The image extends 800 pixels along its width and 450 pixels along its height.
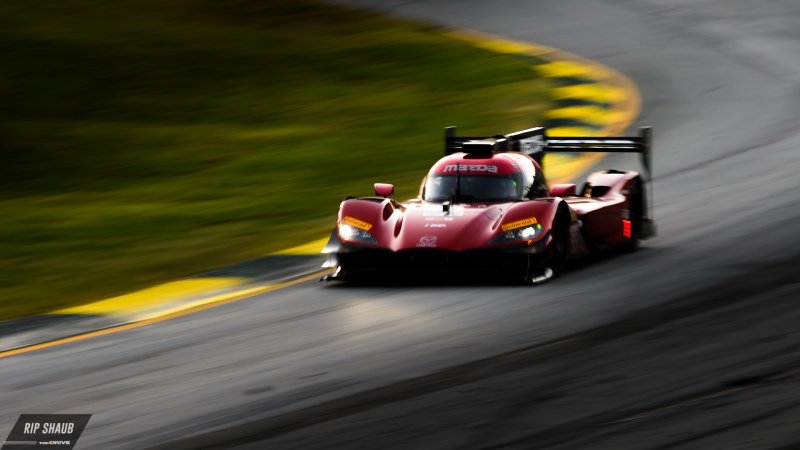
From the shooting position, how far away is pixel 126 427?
7.86 metres

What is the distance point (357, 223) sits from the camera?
11.8 m

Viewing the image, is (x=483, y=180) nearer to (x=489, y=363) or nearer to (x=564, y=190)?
(x=564, y=190)

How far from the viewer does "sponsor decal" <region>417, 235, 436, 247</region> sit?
11.3 metres

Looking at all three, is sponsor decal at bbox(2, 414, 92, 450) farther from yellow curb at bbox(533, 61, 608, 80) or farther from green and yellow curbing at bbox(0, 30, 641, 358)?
yellow curb at bbox(533, 61, 608, 80)

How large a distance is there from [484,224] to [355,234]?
1.14 m

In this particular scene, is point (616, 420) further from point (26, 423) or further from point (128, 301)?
point (128, 301)

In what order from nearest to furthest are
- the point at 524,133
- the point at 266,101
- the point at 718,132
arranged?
the point at 524,133
the point at 718,132
the point at 266,101

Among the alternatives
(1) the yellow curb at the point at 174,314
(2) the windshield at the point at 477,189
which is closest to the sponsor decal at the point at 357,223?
(1) the yellow curb at the point at 174,314

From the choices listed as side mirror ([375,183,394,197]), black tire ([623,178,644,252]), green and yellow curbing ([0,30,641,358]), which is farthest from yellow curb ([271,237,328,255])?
black tire ([623,178,644,252])

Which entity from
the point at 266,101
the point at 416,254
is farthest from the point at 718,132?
the point at 416,254

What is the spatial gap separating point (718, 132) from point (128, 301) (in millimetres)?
10158

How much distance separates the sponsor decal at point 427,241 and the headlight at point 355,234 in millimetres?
416

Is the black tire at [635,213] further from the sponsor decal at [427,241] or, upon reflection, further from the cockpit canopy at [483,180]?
the sponsor decal at [427,241]

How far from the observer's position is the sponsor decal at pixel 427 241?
1130 centimetres
